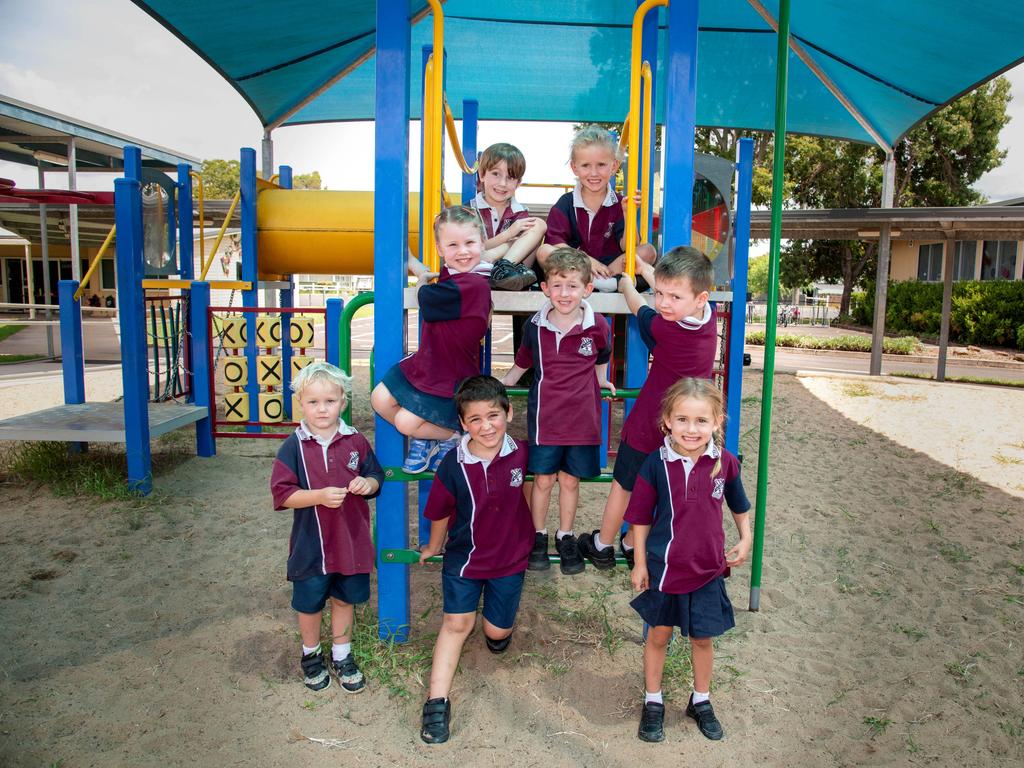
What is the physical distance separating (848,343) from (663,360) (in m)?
20.0

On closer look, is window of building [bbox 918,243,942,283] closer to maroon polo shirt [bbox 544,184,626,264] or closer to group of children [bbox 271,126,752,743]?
maroon polo shirt [bbox 544,184,626,264]

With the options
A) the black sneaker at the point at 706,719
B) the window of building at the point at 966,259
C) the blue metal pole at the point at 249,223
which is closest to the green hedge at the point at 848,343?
the window of building at the point at 966,259

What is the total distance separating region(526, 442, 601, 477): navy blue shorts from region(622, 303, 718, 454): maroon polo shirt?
0.17 m

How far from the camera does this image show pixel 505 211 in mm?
3934

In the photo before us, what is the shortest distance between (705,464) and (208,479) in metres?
4.40

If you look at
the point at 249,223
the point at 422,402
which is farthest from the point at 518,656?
the point at 249,223

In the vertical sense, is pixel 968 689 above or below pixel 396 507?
below

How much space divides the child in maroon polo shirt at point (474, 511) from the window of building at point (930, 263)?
28.8m

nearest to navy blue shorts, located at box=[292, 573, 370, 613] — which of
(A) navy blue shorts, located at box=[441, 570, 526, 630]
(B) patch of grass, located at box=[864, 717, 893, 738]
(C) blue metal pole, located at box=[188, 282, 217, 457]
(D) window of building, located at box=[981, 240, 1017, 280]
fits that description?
(A) navy blue shorts, located at box=[441, 570, 526, 630]

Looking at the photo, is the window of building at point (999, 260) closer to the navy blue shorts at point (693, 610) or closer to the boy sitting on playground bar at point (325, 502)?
the navy blue shorts at point (693, 610)

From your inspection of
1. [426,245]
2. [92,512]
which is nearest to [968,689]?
[426,245]

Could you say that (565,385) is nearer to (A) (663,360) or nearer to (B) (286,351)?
(A) (663,360)

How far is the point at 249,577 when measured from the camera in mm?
3852

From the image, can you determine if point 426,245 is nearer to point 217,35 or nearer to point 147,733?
point 147,733
